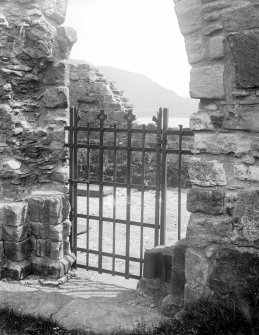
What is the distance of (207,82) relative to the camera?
2982 millimetres

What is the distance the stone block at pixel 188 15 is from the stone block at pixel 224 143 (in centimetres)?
78

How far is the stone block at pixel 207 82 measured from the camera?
2934mm

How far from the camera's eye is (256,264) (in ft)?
9.37

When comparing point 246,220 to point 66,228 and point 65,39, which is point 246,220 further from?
point 65,39

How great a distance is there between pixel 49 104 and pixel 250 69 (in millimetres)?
2502

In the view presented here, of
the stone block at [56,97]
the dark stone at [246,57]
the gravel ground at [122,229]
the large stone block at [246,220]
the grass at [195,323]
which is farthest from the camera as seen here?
the gravel ground at [122,229]

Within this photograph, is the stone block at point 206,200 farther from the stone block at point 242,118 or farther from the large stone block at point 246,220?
the stone block at point 242,118

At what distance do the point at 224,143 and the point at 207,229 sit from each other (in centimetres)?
65

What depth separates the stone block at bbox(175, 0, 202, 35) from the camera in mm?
2969

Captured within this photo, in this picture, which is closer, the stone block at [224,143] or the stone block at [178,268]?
the stone block at [224,143]

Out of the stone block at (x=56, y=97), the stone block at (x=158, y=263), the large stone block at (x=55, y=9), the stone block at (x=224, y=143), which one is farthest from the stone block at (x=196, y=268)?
the large stone block at (x=55, y=9)

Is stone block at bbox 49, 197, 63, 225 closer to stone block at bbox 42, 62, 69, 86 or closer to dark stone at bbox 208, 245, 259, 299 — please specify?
stone block at bbox 42, 62, 69, 86

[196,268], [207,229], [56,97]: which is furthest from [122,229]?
[207,229]

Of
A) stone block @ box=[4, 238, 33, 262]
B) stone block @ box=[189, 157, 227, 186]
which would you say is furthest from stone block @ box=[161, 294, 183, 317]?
stone block @ box=[4, 238, 33, 262]
